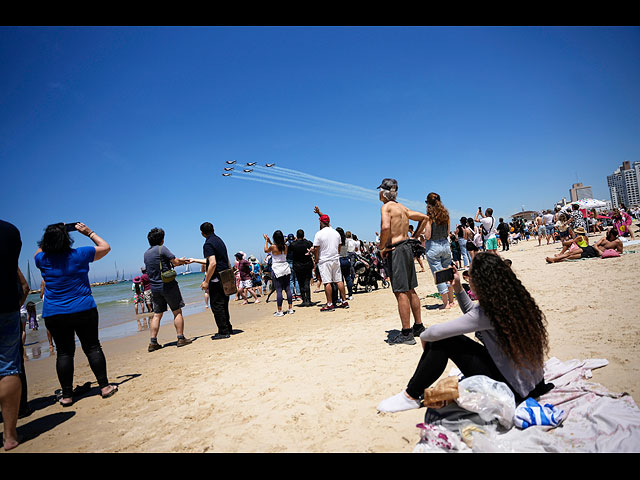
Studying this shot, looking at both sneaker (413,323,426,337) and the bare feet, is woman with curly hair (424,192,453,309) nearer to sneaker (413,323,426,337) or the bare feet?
sneaker (413,323,426,337)

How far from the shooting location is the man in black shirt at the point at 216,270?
5891 mm

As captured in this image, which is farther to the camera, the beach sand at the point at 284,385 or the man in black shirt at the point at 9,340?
the man in black shirt at the point at 9,340

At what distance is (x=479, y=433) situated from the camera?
73.6 inches

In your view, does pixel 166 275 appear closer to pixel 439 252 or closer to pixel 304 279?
pixel 304 279

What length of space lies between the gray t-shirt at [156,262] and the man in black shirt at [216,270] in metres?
0.45

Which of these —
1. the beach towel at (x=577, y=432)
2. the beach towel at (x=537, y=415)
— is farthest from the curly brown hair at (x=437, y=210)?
the beach towel at (x=537, y=415)

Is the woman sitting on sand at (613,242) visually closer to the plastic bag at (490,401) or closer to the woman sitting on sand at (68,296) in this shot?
the plastic bag at (490,401)

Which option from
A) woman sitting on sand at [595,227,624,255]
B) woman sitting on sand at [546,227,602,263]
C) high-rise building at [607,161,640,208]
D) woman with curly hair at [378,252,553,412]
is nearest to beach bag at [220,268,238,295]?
woman with curly hair at [378,252,553,412]

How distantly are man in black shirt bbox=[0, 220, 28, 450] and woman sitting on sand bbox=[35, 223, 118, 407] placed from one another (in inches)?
25.8

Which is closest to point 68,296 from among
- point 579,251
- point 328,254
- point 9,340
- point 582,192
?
point 9,340

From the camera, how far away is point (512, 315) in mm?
2062
